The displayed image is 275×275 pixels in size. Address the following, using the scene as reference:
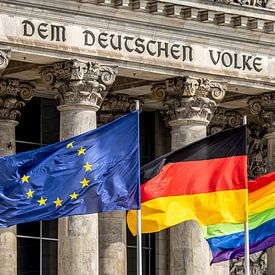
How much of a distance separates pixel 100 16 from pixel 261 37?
7755 millimetres

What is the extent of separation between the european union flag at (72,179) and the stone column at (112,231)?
13966 mm

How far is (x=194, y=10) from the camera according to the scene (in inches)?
2997

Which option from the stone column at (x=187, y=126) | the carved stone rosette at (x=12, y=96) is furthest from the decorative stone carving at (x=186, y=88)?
the carved stone rosette at (x=12, y=96)

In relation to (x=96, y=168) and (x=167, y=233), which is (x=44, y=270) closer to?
(x=167, y=233)

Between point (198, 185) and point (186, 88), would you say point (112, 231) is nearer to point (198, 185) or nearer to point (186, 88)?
point (186, 88)

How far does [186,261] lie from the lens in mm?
76312

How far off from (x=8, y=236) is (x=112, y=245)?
429cm

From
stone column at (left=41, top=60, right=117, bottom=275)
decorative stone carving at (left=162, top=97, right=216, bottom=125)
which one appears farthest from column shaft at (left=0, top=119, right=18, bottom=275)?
decorative stone carving at (left=162, top=97, right=216, bottom=125)

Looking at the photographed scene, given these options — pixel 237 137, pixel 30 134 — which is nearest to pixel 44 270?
pixel 30 134

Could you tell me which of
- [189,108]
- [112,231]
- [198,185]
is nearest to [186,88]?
[189,108]

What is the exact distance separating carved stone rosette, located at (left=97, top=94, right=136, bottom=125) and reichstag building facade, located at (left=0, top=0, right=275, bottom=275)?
0.12ft

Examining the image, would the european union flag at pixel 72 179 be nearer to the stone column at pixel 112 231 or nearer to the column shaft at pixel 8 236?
the column shaft at pixel 8 236

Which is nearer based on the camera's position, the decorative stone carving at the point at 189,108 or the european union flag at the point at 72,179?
the european union flag at the point at 72,179

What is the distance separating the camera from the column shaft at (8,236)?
7619cm
